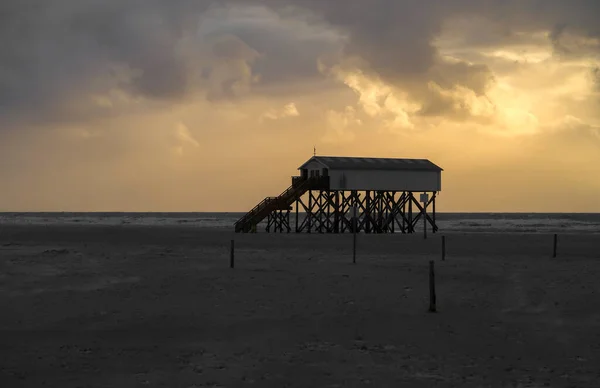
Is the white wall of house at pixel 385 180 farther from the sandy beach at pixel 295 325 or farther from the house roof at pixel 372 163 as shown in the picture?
the sandy beach at pixel 295 325

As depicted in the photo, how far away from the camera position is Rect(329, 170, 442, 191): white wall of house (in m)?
61.8

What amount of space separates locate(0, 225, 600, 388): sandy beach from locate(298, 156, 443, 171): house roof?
105ft

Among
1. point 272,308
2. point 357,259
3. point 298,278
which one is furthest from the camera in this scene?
point 357,259

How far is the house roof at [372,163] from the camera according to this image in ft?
205

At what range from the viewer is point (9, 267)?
28.7 m

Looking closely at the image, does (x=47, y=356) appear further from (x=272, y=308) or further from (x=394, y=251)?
(x=394, y=251)

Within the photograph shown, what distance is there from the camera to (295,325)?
678 inches

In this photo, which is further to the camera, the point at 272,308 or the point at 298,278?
the point at 298,278

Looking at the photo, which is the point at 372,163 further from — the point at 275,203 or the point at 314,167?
the point at 275,203

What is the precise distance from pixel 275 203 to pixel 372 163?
28.4 ft

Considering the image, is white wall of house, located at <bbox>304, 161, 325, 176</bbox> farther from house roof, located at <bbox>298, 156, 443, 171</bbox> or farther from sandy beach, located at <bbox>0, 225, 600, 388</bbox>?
sandy beach, located at <bbox>0, 225, 600, 388</bbox>

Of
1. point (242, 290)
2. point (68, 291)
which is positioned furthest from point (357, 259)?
point (68, 291)

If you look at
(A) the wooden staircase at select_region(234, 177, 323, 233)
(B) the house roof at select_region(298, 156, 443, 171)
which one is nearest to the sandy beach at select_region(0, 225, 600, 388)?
(A) the wooden staircase at select_region(234, 177, 323, 233)

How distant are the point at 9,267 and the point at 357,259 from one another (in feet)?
44.7
